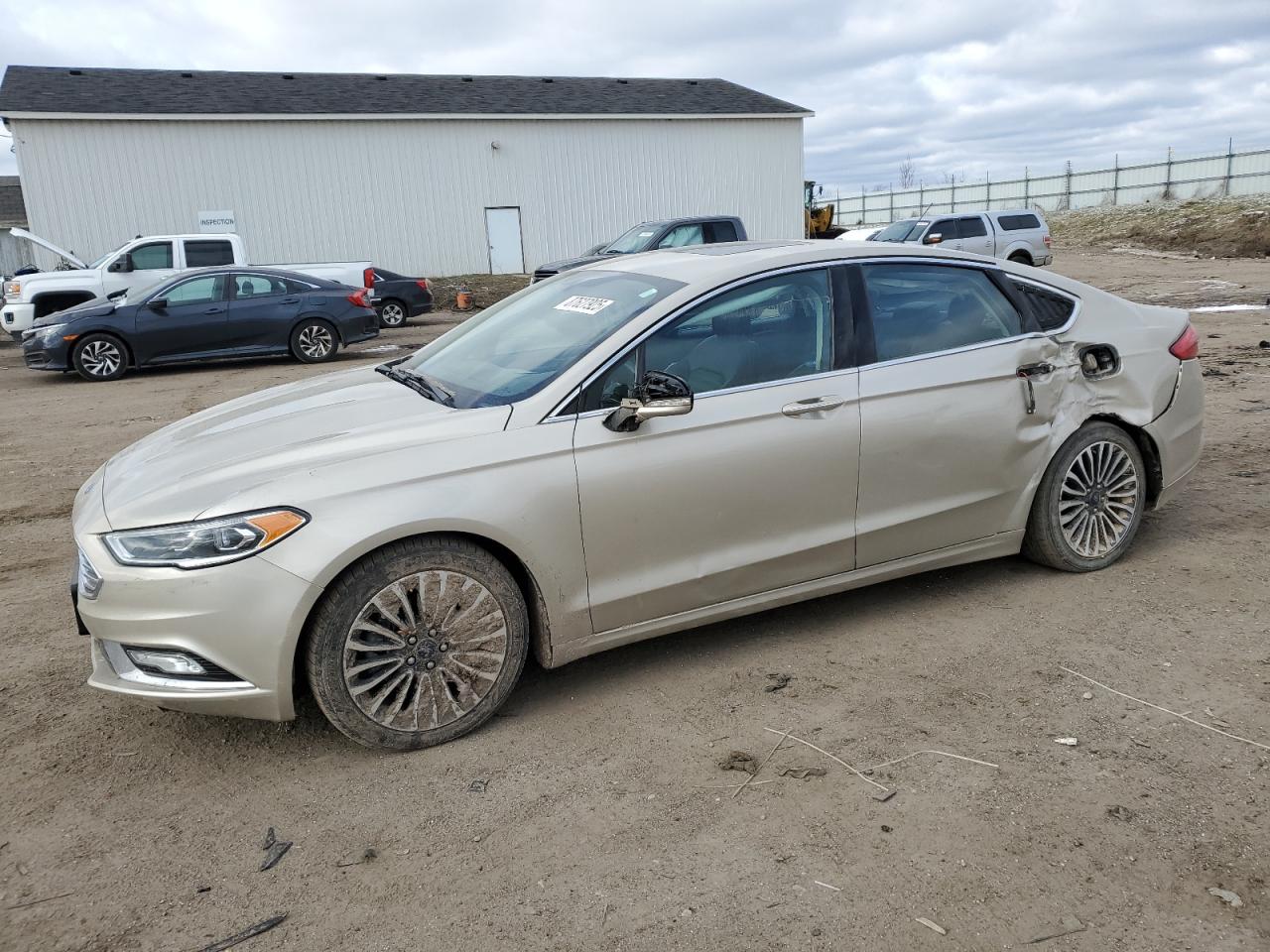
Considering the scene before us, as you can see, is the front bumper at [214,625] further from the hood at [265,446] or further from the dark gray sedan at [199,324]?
the dark gray sedan at [199,324]

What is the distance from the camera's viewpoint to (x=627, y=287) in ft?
13.4

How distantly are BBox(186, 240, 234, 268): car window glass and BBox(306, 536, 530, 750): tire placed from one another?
15729 millimetres

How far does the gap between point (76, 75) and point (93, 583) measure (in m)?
30.0

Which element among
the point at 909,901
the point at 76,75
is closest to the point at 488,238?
the point at 76,75

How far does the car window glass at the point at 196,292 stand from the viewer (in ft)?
44.6

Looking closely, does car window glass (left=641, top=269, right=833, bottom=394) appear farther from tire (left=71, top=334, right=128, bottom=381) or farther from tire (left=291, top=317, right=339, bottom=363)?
tire (left=71, top=334, right=128, bottom=381)

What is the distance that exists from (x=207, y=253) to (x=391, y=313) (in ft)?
14.1

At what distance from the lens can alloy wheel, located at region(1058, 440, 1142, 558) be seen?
4531 mm

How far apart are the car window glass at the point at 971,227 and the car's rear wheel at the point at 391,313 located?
13192 millimetres

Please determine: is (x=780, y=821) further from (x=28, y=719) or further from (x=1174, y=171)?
(x=1174, y=171)

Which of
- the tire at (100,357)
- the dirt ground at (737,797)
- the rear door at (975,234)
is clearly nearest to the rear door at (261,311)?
the tire at (100,357)

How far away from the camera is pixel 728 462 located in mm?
3697

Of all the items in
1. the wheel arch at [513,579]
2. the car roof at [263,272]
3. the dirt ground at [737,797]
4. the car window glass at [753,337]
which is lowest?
the dirt ground at [737,797]

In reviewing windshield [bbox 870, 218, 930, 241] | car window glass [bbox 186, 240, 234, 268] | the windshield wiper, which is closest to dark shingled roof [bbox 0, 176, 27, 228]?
car window glass [bbox 186, 240, 234, 268]
